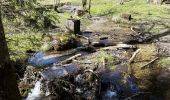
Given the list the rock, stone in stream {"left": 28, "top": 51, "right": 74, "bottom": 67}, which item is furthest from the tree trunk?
the rock

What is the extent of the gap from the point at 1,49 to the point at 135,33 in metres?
15.9

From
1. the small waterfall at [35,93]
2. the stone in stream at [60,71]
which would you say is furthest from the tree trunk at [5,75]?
the stone in stream at [60,71]

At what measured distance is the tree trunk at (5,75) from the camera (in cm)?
493

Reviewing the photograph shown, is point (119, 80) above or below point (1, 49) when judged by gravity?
below

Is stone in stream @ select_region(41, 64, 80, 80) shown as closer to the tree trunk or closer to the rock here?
the rock

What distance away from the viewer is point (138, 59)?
15.0 meters

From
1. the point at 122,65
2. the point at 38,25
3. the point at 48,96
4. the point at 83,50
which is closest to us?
the point at 38,25

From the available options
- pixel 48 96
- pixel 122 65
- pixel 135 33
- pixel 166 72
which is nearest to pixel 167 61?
pixel 166 72

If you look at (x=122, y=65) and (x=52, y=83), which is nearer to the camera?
(x=52, y=83)

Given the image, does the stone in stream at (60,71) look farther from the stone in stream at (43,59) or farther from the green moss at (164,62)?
the green moss at (164,62)

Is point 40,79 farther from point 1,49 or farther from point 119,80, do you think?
point 1,49

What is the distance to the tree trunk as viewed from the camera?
4.93 meters

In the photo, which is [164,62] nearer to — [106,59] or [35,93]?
[106,59]

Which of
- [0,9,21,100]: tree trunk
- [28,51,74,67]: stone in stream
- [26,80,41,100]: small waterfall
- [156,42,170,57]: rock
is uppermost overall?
[0,9,21,100]: tree trunk
